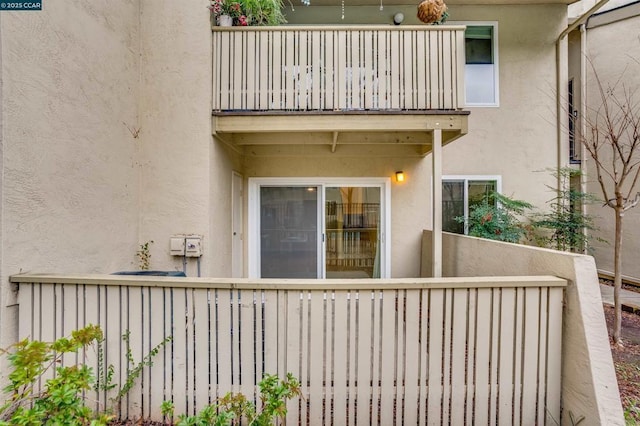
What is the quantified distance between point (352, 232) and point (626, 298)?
17.6ft

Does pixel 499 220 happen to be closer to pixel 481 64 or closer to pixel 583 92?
pixel 481 64

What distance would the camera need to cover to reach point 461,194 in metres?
6.32

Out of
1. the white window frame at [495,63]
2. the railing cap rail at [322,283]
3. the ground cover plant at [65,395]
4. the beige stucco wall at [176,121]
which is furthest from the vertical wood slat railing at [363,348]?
the white window frame at [495,63]

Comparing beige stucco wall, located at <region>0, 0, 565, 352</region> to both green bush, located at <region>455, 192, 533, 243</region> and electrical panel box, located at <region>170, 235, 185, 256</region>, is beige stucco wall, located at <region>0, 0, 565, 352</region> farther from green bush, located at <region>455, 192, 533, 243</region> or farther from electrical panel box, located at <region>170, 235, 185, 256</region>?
green bush, located at <region>455, 192, 533, 243</region>

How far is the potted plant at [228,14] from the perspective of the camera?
170 inches

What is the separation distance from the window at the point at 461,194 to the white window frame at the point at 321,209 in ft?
4.23

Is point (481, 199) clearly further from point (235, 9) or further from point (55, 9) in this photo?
point (55, 9)

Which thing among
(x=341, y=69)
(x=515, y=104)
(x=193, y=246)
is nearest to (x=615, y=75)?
(x=515, y=104)

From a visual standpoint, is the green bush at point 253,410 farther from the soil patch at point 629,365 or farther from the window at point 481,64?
the window at point 481,64

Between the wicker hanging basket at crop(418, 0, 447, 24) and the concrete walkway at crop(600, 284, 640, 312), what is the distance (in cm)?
536

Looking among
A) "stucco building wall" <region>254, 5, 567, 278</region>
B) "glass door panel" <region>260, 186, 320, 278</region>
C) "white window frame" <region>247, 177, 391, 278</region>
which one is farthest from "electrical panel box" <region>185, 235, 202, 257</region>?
"stucco building wall" <region>254, 5, 567, 278</region>

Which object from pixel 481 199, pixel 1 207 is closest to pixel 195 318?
pixel 1 207

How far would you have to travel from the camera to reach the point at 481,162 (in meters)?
6.30

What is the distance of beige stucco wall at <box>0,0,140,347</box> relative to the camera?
8.40ft
